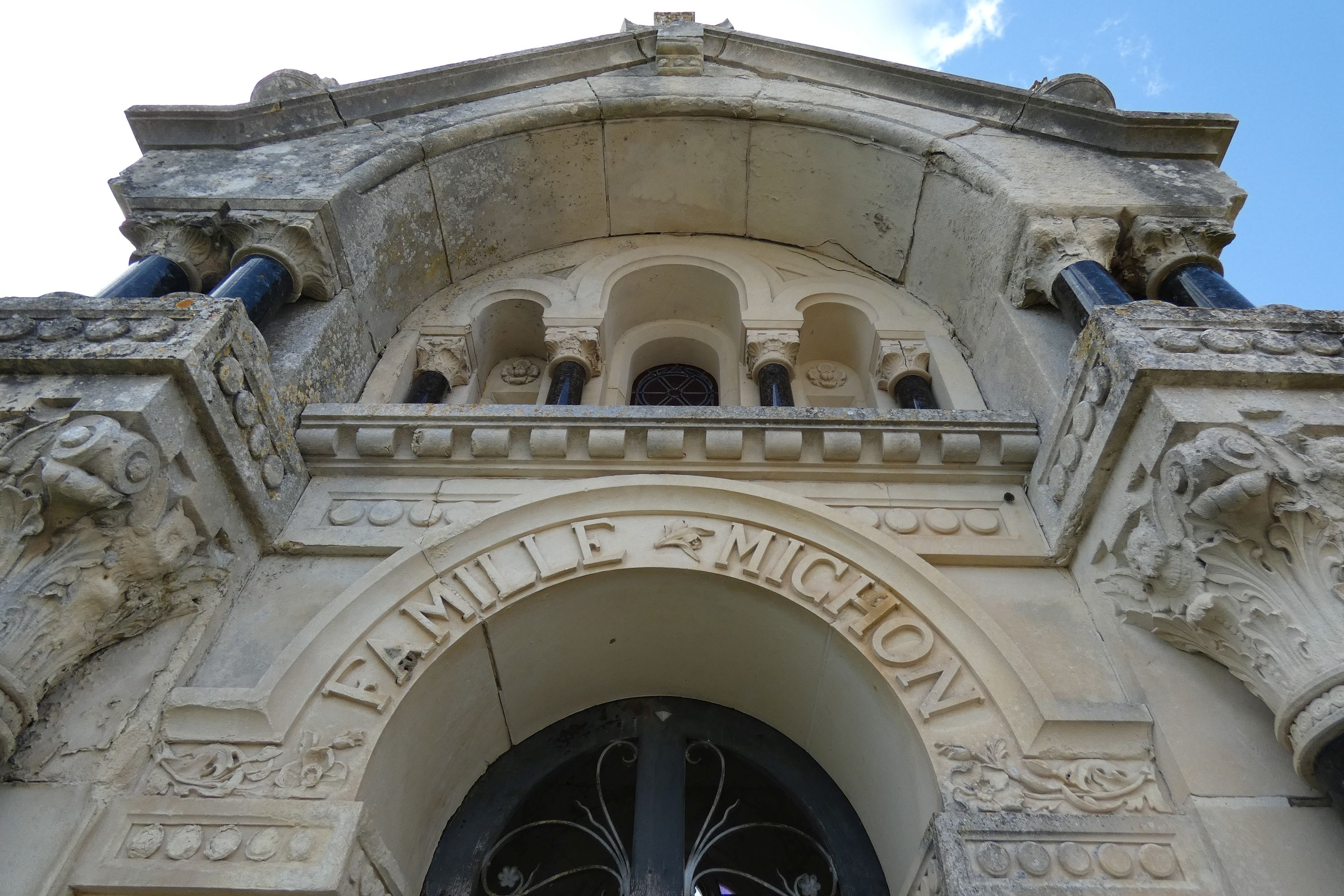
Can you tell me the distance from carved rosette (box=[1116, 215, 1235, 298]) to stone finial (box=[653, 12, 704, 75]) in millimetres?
3676

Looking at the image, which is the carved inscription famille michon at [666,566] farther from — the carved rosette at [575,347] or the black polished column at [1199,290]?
the black polished column at [1199,290]

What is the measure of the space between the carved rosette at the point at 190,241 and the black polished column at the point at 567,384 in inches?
81.3

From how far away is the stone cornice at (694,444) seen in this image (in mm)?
4328

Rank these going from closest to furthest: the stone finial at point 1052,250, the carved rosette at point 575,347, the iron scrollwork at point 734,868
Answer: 1. the iron scrollwork at point 734,868
2. the stone finial at point 1052,250
3. the carved rosette at point 575,347

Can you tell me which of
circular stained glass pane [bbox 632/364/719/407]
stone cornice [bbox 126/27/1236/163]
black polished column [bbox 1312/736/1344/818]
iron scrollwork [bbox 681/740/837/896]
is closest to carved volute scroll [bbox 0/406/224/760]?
iron scrollwork [bbox 681/740/837/896]

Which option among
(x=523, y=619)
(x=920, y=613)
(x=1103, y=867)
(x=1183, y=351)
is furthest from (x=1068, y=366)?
(x=523, y=619)

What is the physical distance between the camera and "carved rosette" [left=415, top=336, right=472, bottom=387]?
577 centimetres

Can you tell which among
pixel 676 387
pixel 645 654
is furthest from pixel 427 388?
pixel 645 654

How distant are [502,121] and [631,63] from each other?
1593 mm

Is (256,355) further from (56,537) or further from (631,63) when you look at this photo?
(631,63)

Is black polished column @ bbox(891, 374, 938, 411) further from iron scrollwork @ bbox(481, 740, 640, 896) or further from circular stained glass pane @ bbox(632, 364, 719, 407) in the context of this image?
iron scrollwork @ bbox(481, 740, 640, 896)

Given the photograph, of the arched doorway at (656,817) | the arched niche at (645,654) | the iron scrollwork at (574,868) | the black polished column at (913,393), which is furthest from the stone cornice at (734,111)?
the iron scrollwork at (574,868)

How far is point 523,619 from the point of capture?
3859 mm

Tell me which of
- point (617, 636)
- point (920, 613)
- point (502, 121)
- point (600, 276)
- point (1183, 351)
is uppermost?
point (502, 121)
